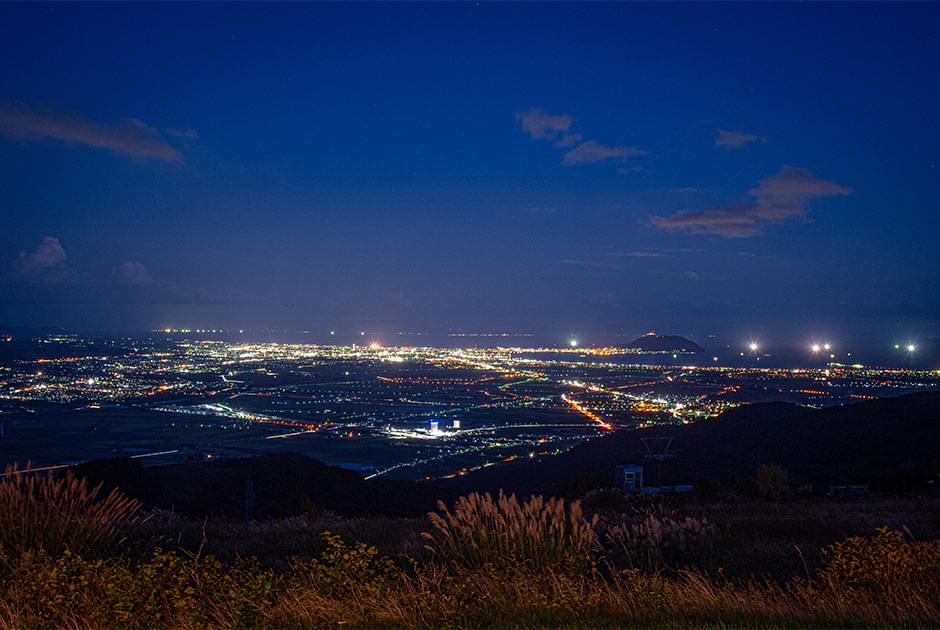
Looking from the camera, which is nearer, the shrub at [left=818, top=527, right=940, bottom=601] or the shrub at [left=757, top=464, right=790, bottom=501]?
the shrub at [left=818, top=527, right=940, bottom=601]

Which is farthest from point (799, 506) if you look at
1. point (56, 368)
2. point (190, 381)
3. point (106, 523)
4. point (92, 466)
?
point (56, 368)

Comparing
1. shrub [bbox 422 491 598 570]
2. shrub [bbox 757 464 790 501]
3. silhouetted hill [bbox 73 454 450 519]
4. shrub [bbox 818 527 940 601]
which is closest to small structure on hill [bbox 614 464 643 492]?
shrub [bbox 757 464 790 501]

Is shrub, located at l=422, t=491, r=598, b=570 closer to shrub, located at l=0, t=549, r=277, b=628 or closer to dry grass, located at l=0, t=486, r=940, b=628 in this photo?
dry grass, located at l=0, t=486, r=940, b=628

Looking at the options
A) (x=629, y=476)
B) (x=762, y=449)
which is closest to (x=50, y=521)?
(x=629, y=476)

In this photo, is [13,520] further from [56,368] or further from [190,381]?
[56,368]

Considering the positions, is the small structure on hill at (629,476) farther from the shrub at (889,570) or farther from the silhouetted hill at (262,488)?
the shrub at (889,570)

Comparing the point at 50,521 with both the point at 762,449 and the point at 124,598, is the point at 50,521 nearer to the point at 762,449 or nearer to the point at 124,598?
the point at 124,598
